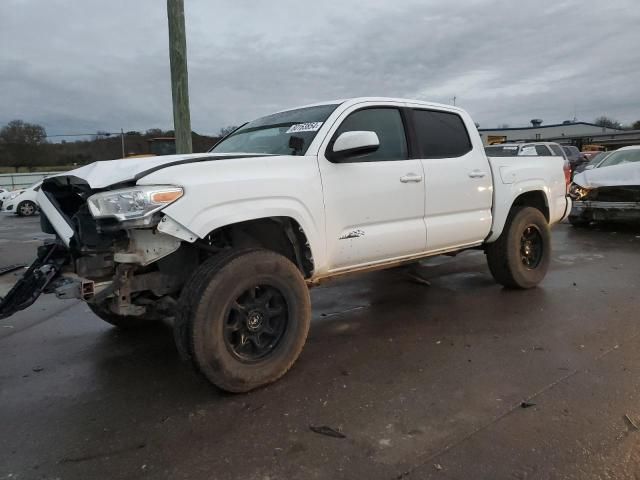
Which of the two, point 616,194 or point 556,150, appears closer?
point 616,194

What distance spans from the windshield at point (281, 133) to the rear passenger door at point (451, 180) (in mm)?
1019

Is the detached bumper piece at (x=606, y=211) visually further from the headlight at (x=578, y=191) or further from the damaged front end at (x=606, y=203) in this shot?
the headlight at (x=578, y=191)

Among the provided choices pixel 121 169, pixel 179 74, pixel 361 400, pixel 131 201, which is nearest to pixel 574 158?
pixel 179 74

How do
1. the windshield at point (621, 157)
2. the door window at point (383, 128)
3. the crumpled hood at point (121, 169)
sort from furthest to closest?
the windshield at point (621, 157) < the door window at point (383, 128) < the crumpled hood at point (121, 169)

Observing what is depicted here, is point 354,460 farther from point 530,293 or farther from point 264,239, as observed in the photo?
point 530,293

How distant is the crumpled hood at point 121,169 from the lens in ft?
10.4

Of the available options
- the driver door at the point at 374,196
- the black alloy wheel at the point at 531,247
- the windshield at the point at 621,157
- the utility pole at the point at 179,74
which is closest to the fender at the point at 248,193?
the driver door at the point at 374,196

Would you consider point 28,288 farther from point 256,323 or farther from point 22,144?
point 22,144

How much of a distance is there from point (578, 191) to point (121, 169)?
32.7 feet

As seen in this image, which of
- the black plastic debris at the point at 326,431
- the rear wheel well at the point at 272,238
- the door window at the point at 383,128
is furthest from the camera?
the door window at the point at 383,128

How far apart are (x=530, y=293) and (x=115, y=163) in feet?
15.0

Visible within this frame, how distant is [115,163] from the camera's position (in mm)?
3477

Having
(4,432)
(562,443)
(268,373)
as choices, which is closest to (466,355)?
(562,443)

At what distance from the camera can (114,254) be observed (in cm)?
331
